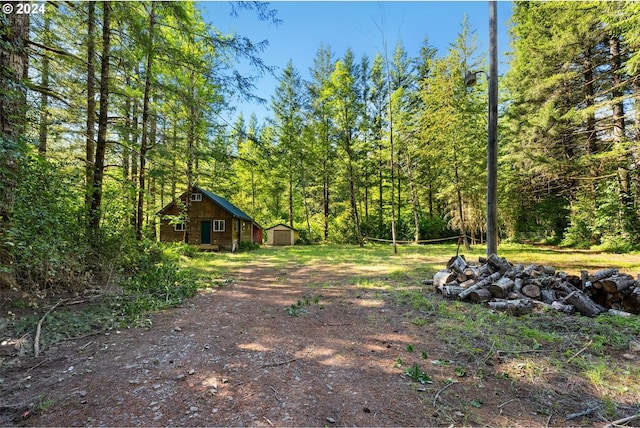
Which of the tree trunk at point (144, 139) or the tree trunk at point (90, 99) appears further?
the tree trunk at point (144, 139)

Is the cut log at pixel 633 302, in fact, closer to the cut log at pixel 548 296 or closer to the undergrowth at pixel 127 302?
the cut log at pixel 548 296

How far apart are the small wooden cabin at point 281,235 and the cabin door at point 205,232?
589 centimetres

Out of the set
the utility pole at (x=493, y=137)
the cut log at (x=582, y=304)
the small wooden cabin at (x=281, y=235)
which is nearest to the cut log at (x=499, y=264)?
the utility pole at (x=493, y=137)

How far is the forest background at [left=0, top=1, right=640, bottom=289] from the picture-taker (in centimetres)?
437

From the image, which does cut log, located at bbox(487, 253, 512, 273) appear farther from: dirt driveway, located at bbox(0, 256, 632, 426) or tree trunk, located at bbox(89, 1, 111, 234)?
tree trunk, located at bbox(89, 1, 111, 234)

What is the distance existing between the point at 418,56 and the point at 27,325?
78.2 ft

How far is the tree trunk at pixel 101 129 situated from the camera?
514 centimetres

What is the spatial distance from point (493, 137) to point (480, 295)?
3632 mm

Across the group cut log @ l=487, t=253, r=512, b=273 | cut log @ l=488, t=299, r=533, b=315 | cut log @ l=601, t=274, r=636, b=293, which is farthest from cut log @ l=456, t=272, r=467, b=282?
cut log @ l=601, t=274, r=636, b=293

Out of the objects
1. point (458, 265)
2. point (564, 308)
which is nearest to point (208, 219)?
point (458, 265)

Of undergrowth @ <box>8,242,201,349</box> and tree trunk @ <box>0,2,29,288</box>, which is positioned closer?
tree trunk @ <box>0,2,29,288</box>

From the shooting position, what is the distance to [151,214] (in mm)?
8500

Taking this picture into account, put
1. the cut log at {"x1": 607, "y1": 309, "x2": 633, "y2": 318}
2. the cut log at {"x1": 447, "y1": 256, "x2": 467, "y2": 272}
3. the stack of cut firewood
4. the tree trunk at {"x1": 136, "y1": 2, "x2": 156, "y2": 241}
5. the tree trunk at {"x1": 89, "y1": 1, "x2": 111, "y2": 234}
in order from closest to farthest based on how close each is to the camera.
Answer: the cut log at {"x1": 607, "y1": 309, "x2": 633, "y2": 318}
the stack of cut firewood
the tree trunk at {"x1": 89, "y1": 1, "x2": 111, "y2": 234}
the cut log at {"x1": 447, "y1": 256, "x2": 467, "y2": 272}
the tree trunk at {"x1": 136, "y1": 2, "x2": 156, "y2": 241}

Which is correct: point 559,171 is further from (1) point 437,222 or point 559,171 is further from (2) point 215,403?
(2) point 215,403
